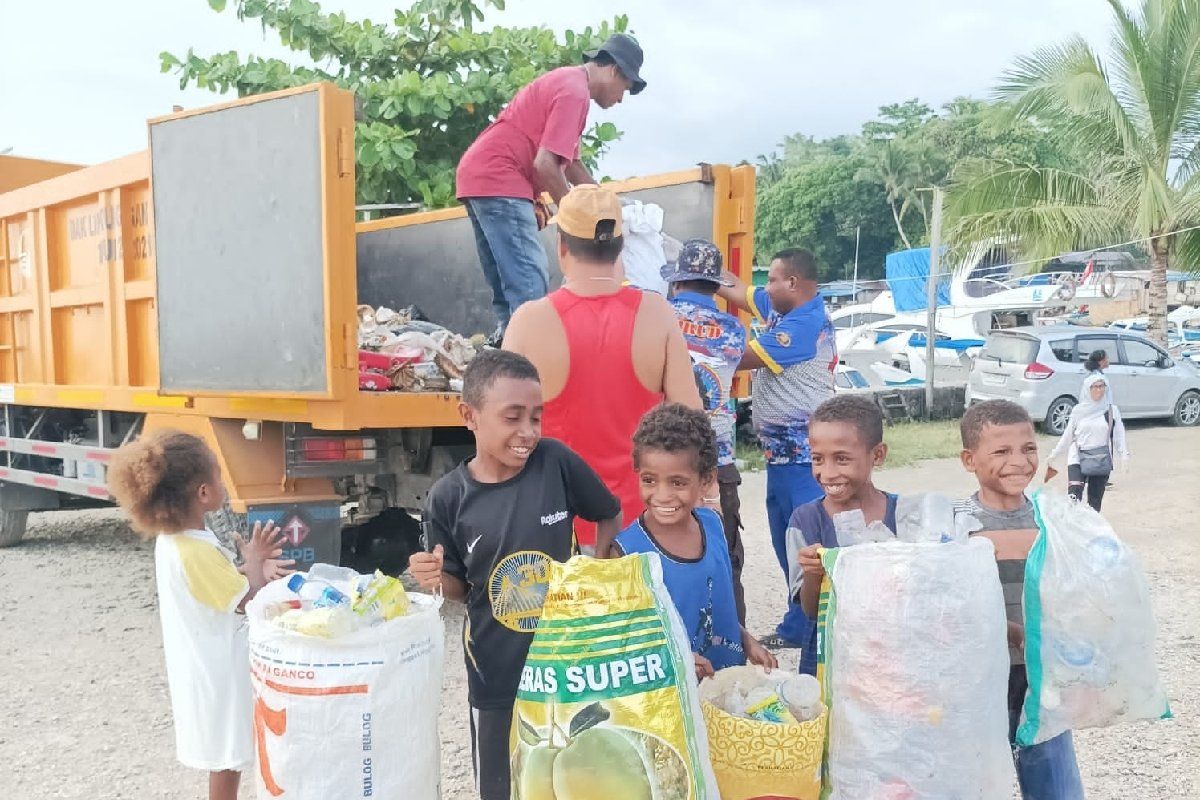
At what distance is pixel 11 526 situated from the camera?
7.02 meters

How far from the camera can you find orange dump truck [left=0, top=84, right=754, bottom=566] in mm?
3596

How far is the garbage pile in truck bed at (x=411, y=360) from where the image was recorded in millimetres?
4148

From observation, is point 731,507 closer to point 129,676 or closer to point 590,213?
point 590,213

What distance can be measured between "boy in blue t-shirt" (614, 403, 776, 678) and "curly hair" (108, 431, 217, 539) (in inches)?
43.2

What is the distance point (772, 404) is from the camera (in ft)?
13.3

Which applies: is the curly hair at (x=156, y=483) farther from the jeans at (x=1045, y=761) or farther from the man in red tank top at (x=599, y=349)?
the jeans at (x=1045, y=761)

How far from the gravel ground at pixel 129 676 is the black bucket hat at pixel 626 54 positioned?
2.49 meters

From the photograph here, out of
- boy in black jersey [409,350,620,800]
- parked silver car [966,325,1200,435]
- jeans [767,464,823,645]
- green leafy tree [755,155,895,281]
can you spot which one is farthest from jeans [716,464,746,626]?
green leafy tree [755,155,895,281]

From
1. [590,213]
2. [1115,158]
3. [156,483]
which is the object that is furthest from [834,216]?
[156,483]

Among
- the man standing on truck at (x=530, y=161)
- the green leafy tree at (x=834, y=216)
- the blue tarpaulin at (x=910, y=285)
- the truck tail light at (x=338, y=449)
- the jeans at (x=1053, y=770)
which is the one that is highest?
the green leafy tree at (x=834, y=216)

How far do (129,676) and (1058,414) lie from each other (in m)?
12.6

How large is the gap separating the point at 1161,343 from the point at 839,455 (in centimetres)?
1574

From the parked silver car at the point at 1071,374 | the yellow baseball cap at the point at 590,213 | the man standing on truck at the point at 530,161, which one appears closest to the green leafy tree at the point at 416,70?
the man standing on truck at the point at 530,161

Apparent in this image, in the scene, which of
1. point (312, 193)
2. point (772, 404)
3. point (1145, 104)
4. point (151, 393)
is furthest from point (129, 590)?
point (1145, 104)
